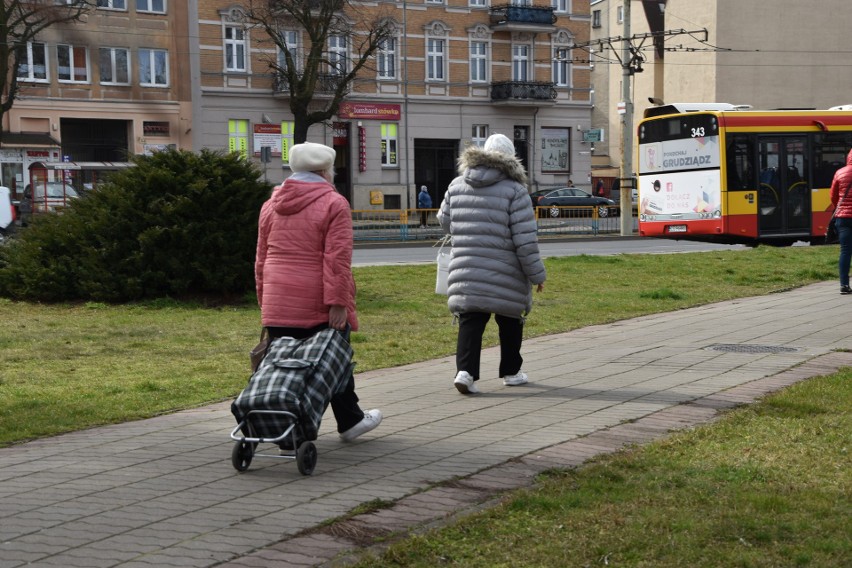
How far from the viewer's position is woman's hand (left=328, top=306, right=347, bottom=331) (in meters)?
6.50

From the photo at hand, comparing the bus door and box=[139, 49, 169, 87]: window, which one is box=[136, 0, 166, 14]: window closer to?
box=[139, 49, 169, 87]: window

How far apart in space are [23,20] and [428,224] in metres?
15.1

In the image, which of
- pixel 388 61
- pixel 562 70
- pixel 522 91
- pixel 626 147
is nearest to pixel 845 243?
pixel 626 147

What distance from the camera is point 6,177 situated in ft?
154

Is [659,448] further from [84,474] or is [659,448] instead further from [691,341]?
[691,341]

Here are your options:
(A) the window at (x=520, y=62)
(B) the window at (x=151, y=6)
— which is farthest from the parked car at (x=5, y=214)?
(A) the window at (x=520, y=62)

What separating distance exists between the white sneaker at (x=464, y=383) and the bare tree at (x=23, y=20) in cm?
3496

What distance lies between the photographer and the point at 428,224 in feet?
128

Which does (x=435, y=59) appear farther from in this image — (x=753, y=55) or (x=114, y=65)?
(x=753, y=55)

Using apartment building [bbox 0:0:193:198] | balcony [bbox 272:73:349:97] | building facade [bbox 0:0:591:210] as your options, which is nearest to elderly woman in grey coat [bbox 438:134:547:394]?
building facade [bbox 0:0:591:210]

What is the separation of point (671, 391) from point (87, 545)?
484cm

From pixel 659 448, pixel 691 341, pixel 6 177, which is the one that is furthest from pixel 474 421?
pixel 6 177

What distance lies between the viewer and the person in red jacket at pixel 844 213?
1524 cm

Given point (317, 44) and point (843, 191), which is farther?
point (317, 44)
